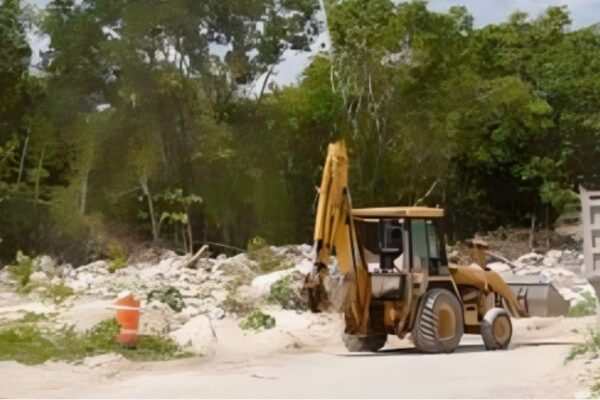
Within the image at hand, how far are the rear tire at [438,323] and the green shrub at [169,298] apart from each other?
5385mm

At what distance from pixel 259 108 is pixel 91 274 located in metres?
7.16

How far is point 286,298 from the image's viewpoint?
17703 millimetres

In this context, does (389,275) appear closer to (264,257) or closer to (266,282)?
(266,282)

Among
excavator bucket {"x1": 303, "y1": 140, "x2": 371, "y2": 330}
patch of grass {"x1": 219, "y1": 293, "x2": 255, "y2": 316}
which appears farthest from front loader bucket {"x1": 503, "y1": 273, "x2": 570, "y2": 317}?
excavator bucket {"x1": 303, "y1": 140, "x2": 371, "y2": 330}

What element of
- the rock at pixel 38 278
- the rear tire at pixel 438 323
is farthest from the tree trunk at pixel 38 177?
the rear tire at pixel 438 323

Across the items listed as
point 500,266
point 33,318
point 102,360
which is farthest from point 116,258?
point 102,360

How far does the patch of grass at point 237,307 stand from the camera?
17.2 m

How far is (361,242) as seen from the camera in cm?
1338

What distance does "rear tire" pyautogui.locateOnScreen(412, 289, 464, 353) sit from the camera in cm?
1322

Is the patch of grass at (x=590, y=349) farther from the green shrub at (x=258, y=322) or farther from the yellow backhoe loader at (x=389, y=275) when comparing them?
the green shrub at (x=258, y=322)

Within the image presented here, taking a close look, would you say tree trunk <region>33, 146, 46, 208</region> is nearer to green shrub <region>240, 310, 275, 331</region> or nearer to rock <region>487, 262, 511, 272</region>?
rock <region>487, 262, 511, 272</region>

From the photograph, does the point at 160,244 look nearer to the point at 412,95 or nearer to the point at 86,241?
the point at 86,241

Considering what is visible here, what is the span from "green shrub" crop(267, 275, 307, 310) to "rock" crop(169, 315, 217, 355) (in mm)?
1910

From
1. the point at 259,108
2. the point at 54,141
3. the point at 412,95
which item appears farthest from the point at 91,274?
the point at 412,95
